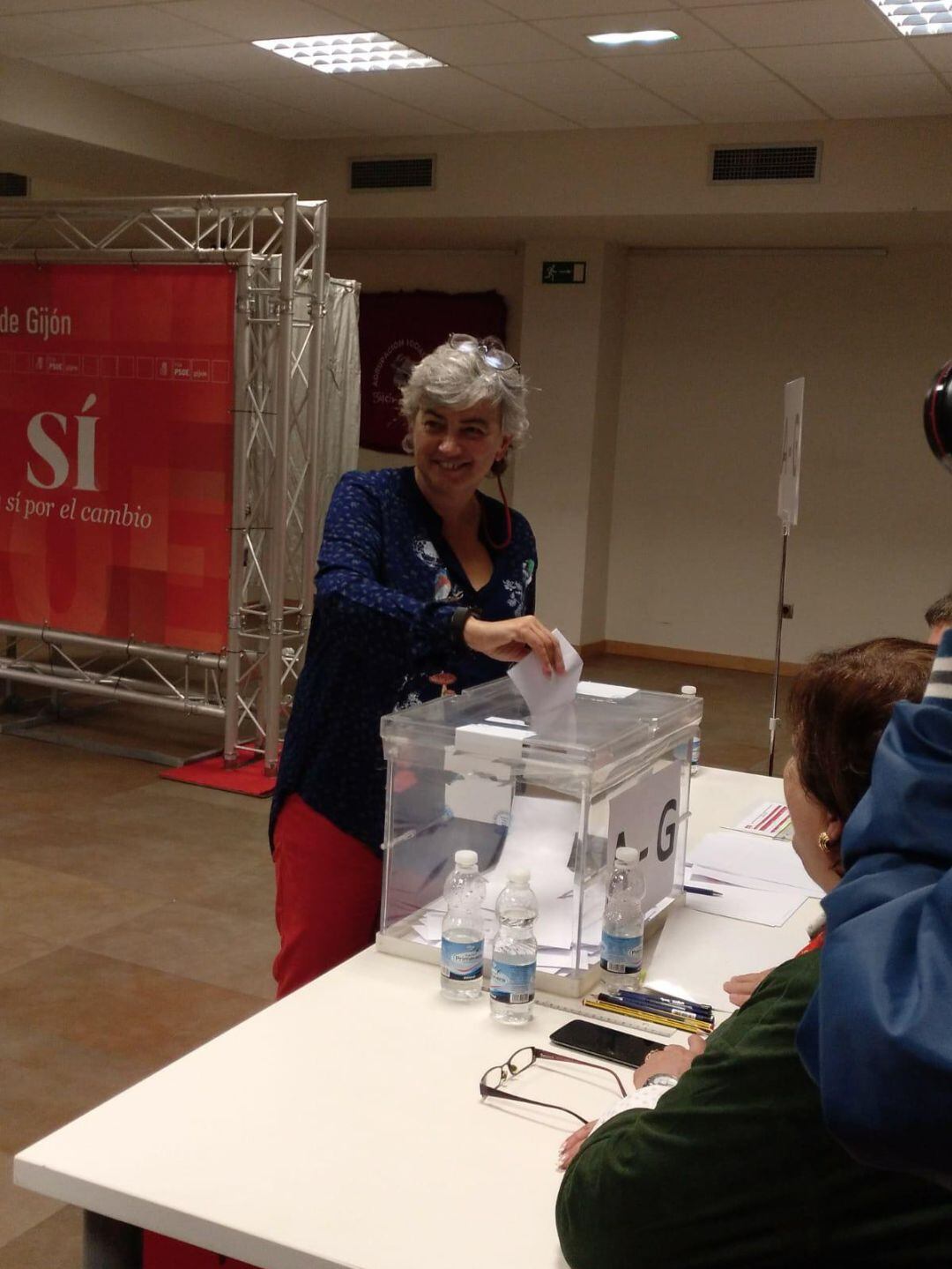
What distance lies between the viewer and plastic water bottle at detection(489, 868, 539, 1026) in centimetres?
163

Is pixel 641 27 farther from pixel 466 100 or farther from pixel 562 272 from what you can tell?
pixel 562 272

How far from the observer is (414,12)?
16.9 ft

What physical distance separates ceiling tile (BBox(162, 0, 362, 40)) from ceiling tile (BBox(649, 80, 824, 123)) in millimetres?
1711

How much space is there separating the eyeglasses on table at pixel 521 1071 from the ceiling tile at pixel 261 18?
470 centimetres

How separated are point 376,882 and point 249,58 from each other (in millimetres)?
5012

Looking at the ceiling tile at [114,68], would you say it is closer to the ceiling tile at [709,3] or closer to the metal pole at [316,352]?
the metal pole at [316,352]

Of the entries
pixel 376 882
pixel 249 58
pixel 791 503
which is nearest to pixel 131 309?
pixel 249 58

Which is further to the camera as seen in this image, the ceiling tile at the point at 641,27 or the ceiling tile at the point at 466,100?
the ceiling tile at the point at 466,100

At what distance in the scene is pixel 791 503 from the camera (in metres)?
3.69

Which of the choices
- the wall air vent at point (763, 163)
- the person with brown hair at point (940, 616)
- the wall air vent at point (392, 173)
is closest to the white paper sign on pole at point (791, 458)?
the person with brown hair at point (940, 616)

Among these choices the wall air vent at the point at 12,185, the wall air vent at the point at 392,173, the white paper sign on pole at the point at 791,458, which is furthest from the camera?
the wall air vent at the point at 12,185

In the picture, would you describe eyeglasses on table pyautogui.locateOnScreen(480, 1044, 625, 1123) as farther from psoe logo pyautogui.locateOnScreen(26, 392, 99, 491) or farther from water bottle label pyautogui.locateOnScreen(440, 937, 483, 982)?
psoe logo pyautogui.locateOnScreen(26, 392, 99, 491)

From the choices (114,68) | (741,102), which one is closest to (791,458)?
(741,102)

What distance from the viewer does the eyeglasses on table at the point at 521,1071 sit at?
1439 millimetres
